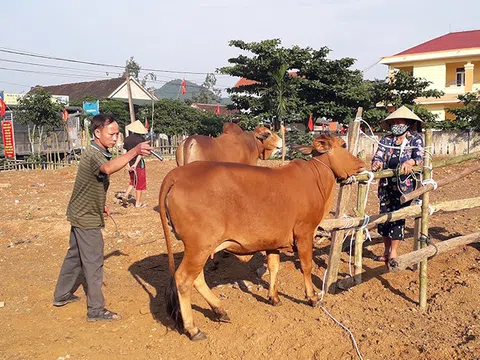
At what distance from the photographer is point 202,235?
402 centimetres

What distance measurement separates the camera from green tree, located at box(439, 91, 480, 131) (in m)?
Result: 20.8

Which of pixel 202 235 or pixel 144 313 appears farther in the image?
pixel 144 313

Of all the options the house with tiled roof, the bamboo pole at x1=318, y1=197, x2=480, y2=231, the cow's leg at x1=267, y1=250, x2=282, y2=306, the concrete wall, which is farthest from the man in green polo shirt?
the house with tiled roof

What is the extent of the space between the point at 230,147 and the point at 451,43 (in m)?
27.9

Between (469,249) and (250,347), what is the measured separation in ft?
11.7

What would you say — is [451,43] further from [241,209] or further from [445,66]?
[241,209]

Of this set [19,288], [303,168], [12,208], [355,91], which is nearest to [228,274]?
[303,168]

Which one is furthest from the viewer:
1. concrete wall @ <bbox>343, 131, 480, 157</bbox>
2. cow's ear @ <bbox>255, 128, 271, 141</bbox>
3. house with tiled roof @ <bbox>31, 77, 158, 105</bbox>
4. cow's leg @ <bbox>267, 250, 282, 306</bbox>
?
house with tiled roof @ <bbox>31, 77, 158, 105</bbox>

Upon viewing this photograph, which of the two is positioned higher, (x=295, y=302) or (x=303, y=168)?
(x=303, y=168)

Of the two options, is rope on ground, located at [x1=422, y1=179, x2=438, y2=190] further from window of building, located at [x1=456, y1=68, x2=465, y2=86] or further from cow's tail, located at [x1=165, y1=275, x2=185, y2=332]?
window of building, located at [x1=456, y1=68, x2=465, y2=86]

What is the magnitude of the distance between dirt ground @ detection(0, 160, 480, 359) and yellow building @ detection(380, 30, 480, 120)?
23263 mm

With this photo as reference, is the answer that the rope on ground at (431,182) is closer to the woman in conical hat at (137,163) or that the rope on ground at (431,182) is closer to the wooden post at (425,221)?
the wooden post at (425,221)

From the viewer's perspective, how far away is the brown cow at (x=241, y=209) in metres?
4.03

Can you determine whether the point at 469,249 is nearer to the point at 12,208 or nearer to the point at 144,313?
the point at 144,313
